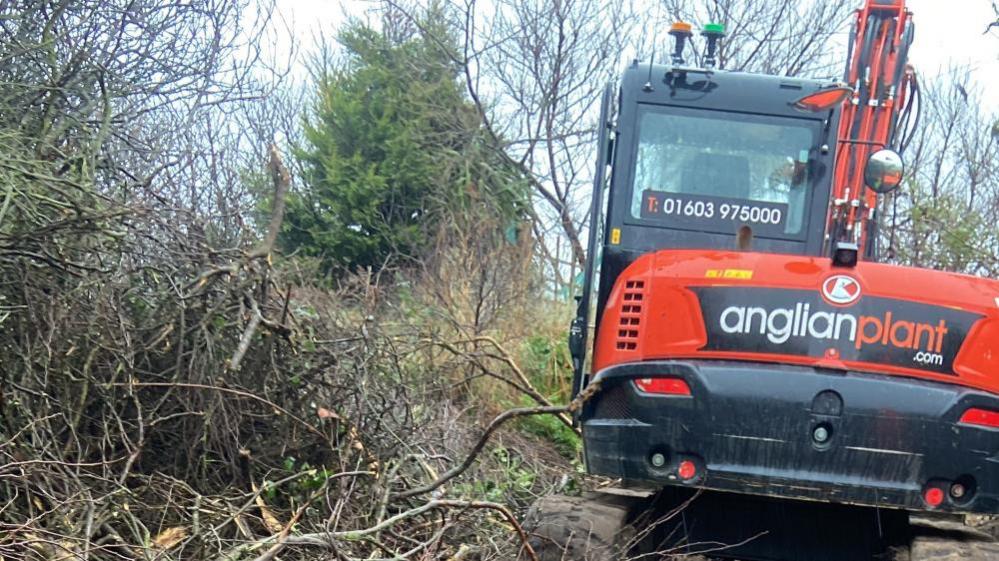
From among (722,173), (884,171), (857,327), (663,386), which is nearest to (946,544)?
(857,327)

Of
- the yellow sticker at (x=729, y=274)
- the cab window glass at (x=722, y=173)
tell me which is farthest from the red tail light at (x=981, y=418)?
the cab window glass at (x=722, y=173)

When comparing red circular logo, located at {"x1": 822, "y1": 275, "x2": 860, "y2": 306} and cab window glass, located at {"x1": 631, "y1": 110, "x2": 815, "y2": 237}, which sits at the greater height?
cab window glass, located at {"x1": 631, "y1": 110, "x2": 815, "y2": 237}

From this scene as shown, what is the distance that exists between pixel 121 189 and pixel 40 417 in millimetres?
1510

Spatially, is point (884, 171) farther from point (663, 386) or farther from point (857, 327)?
point (663, 386)

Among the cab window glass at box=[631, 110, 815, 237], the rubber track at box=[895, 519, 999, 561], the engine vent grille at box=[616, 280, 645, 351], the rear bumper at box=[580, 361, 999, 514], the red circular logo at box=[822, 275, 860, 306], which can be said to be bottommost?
the rubber track at box=[895, 519, 999, 561]

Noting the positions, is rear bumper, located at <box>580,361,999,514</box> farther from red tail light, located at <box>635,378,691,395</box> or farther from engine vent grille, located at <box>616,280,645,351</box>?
engine vent grille, located at <box>616,280,645,351</box>

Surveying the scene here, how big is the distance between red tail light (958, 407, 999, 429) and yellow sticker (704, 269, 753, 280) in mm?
1067

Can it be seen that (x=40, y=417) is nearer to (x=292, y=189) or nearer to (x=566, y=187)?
(x=292, y=189)

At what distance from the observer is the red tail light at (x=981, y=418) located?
5.00m

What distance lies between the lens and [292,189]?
17.5m

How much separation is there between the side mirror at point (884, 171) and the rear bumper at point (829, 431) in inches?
58.0

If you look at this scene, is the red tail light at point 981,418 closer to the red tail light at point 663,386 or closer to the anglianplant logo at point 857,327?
the anglianplant logo at point 857,327

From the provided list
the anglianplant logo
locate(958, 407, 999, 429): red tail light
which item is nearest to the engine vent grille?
the anglianplant logo

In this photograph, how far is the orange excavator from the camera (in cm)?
502
